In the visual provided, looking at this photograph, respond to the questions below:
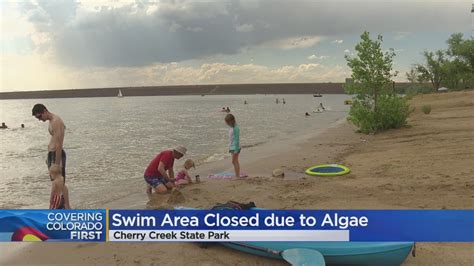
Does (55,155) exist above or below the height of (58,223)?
above

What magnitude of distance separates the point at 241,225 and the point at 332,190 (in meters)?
4.27

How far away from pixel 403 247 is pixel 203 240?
2722mm

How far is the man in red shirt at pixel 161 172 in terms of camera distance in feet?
29.9

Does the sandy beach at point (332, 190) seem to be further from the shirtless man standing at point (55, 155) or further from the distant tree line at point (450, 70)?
the distant tree line at point (450, 70)

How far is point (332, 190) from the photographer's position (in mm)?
9039

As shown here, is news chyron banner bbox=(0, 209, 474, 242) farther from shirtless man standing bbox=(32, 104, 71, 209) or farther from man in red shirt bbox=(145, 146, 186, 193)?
man in red shirt bbox=(145, 146, 186, 193)

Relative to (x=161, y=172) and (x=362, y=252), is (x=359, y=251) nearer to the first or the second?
(x=362, y=252)

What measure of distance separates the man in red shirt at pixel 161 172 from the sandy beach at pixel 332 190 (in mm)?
325

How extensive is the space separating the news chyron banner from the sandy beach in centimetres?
34

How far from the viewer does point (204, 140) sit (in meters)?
24.5

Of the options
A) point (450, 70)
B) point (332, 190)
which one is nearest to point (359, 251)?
point (332, 190)

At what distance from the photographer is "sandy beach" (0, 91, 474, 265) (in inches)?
218

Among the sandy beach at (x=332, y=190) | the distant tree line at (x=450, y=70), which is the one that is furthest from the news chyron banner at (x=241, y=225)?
Result: the distant tree line at (x=450, y=70)

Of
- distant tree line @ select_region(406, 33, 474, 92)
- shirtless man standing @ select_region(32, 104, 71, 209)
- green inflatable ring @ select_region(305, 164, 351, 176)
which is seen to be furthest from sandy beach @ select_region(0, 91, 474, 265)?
distant tree line @ select_region(406, 33, 474, 92)
